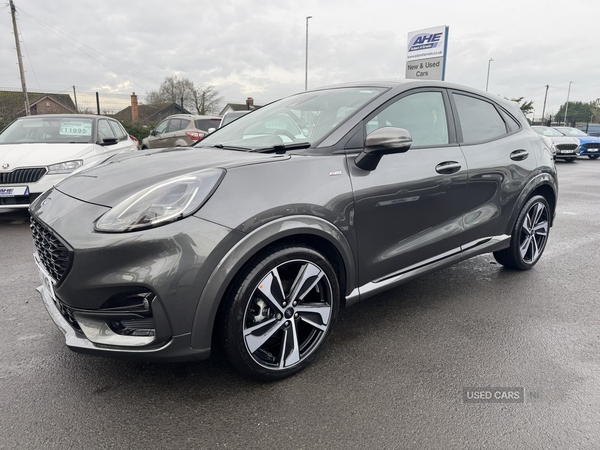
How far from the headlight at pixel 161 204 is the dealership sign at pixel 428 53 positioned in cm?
1498

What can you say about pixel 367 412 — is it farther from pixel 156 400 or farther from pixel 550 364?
pixel 550 364

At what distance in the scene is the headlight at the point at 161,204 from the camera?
6.15 ft

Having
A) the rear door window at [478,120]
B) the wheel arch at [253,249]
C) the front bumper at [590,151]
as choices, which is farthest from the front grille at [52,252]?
the front bumper at [590,151]

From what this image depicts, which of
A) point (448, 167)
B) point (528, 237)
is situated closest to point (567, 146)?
point (528, 237)

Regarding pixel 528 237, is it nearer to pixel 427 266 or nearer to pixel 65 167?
pixel 427 266

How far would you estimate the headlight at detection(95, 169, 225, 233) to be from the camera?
6.15 ft

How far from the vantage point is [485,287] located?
3.64m

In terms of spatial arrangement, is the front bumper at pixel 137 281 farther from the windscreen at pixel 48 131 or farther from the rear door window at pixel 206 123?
the rear door window at pixel 206 123

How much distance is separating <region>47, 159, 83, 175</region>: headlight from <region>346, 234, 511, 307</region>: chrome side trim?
4.66 m

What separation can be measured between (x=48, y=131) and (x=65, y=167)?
1.37 meters

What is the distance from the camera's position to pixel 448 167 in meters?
2.92

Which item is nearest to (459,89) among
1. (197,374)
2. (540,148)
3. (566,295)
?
(540,148)

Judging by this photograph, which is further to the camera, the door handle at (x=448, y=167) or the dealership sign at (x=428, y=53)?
the dealership sign at (x=428, y=53)
